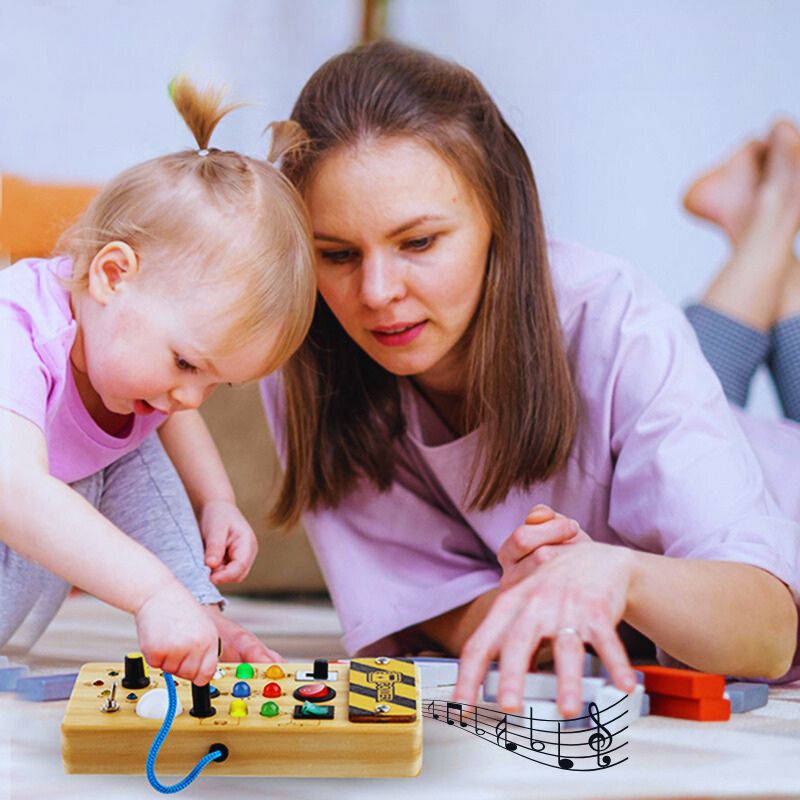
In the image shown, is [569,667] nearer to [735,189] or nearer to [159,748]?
[159,748]

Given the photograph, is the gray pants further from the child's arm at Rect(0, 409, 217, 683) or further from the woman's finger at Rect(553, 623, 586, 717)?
the woman's finger at Rect(553, 623, 586, 717)

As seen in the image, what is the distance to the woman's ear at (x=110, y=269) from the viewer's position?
0.56m

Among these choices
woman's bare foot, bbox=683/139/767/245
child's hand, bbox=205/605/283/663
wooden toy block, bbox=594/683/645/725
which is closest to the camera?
wooden toy block, bbox=594/683/645/725

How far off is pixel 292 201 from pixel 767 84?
1.18 feet

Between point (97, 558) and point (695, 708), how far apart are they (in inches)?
11.6

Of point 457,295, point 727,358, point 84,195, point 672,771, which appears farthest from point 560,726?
point 727,358

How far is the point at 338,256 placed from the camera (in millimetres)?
625

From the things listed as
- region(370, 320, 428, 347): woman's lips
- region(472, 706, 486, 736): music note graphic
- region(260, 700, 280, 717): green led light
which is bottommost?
region(472, 706, 486, 736): music note graphic

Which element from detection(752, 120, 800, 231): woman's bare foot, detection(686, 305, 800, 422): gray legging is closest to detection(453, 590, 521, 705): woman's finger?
detection(686, 305, 800, 422): gray legging

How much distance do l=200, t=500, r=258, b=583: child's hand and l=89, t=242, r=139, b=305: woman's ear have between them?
0.59ft

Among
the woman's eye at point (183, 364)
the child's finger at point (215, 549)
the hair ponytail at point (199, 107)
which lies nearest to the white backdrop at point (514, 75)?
the hair ponytail at point (199, 107)

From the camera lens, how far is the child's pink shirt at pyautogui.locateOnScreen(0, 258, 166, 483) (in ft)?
1.73

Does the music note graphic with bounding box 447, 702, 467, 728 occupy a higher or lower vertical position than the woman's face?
lower

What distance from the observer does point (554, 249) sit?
28.0 inches
